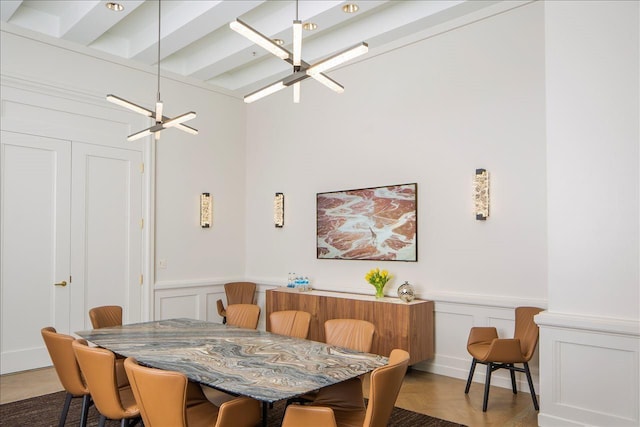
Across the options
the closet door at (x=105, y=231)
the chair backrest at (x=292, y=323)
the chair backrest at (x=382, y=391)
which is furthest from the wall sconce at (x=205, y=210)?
the chair backrest at (x=382, y=391)

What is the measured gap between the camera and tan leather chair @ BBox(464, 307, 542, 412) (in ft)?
12.9

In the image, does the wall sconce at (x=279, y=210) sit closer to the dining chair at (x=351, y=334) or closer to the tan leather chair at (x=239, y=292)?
the tan leather chair at (x=239, y=292)

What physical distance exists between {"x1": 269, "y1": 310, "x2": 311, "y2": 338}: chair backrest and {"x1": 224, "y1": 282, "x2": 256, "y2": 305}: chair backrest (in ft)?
8.57

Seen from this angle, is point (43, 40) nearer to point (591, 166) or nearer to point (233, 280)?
point (233, 280)

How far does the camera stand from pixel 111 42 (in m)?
5.86

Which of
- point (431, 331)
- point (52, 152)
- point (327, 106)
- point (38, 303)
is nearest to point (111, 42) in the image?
point (52, 152)

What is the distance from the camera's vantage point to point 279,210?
6.67 m

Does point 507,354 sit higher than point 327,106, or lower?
lower

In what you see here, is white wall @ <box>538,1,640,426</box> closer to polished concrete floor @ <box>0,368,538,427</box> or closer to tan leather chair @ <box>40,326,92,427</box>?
polished concrete floor @ <box>0,368,538,427</box>

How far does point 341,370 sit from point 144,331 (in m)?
1.92

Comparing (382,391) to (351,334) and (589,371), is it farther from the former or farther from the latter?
(589,371)

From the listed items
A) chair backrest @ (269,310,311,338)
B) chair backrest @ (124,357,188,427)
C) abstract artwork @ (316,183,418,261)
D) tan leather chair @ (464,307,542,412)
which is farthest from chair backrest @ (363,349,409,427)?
abstract artwork @ (316,183,418,261)

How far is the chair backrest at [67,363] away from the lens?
3.05 meters

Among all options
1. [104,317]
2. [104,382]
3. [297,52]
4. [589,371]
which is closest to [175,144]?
[104,317]
